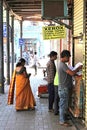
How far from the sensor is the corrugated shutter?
32.2ft

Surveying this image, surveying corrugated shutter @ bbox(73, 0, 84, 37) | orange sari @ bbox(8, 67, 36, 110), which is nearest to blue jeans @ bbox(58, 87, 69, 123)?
corrugated shutter @ bbox(73, 0, 84, 37)

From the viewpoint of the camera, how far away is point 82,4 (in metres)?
9.62

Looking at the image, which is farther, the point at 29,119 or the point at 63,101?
the point at 29,119

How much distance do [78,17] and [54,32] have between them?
1972mm

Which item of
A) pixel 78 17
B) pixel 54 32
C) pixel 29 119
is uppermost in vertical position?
pixel 78 17

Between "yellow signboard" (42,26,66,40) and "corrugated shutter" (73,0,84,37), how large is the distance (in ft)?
2.92

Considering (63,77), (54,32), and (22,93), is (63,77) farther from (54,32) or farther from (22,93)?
(54,32)

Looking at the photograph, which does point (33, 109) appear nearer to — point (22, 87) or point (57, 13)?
point (22, 87)

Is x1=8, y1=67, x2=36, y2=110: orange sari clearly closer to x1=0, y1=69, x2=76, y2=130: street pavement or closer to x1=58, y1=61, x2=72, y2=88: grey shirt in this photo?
x1=0, y1=69, x2=76, y2=130: street pavement

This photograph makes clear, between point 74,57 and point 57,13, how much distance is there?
1429mm

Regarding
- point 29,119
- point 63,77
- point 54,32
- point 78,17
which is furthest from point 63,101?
point 54,32

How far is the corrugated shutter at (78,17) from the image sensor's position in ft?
32.2

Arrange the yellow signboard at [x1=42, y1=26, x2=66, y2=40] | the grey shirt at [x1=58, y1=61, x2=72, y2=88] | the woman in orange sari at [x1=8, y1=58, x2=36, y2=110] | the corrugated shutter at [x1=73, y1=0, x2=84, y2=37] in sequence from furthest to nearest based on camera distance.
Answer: the yellow signboard at [x1=42, y1=26, x2=66, y2=40], the woman in orange sari at [x1=8, y1=58, x2=36, y2=110], the corrugated shutter at [x1=73, y1=0, x2=84, y2=37], the grey shirt at [x1=58, y1=61, x2=72, y2=88]

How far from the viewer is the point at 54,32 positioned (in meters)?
12.3
